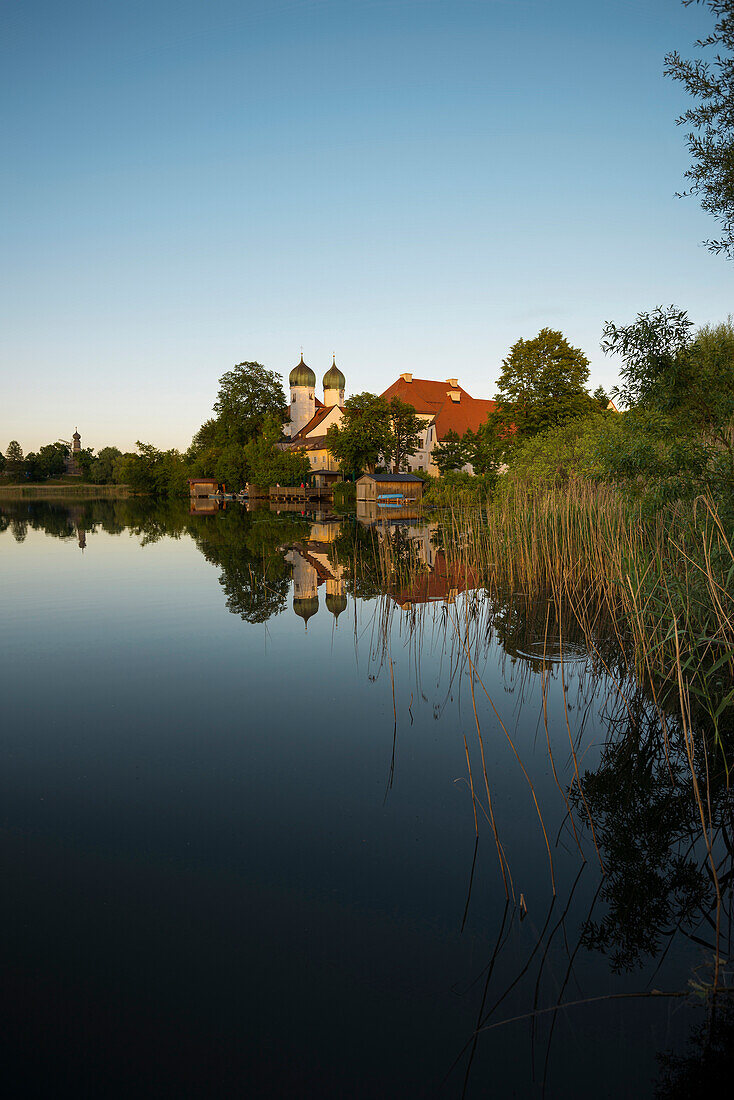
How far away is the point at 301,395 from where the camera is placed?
84.2 metres

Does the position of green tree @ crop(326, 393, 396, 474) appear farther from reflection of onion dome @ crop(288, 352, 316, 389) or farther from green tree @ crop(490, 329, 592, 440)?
reflection of onion dome @ crop(288, 352, 316, 389)

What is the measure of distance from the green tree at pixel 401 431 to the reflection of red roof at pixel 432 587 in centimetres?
3450

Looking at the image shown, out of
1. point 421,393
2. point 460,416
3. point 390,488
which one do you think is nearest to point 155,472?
point 421,393

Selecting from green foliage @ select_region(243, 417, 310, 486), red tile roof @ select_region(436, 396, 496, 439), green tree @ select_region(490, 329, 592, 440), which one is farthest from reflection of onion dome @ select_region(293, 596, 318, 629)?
red tile roof @ select_region(436, 396, 496, 439)

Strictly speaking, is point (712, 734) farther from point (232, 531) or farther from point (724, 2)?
point (232, 531)

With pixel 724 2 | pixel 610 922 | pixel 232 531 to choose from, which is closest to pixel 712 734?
pixel 610 922

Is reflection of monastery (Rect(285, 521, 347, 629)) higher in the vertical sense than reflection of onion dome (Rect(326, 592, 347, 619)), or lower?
higher

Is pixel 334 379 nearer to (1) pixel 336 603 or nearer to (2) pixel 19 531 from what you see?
(2) pixel 19 531

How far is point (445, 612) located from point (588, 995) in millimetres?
6966

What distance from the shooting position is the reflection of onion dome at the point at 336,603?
410 inches

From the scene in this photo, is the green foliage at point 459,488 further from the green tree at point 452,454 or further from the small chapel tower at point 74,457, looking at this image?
the small chapel tower at point 74,457

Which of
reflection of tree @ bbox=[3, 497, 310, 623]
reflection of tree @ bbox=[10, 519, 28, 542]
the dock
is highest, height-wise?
the dock

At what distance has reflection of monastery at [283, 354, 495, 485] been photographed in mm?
64438

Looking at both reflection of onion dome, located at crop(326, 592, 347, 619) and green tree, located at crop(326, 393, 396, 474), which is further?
green tree, located at crop(326, 393, 396, 474)
